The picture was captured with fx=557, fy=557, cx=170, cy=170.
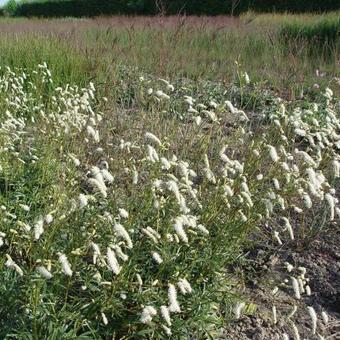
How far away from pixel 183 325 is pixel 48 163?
1.45 m

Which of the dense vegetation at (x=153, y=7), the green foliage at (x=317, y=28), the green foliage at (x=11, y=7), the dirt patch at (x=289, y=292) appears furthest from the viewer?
the green foliage at (x=11, y=7)

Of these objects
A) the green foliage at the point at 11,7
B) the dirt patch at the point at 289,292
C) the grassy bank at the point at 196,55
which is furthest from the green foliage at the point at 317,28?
the green foliage at the point at 11,7

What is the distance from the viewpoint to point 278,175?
10.2 feet

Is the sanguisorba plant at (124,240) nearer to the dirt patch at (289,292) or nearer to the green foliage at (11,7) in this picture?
the dirt patch at (289,292)

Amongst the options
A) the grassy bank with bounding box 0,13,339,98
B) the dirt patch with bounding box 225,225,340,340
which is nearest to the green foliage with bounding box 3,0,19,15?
the grassy bank with bounding box 0,13,339,98

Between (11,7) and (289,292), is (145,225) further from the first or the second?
(11,7)

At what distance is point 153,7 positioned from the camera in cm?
2183

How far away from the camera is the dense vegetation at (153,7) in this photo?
18.0 meters

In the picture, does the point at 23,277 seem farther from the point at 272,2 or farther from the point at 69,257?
the point at 272,2

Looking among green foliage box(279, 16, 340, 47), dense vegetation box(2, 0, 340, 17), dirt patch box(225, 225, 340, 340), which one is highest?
green foliage box(279, 16, 340, 47)

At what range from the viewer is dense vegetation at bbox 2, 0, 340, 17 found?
59.2ft

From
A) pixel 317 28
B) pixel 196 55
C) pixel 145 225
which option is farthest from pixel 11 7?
pixel 145 225

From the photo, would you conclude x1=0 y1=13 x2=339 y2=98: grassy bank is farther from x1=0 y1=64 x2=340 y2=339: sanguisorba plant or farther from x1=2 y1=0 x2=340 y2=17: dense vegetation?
x1=2 y1=0 x2=340 y2=17: dense vegetation

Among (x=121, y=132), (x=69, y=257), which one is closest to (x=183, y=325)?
(x=69, y=257)
